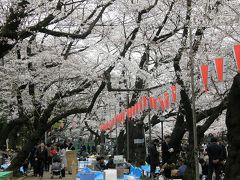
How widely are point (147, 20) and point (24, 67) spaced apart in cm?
653

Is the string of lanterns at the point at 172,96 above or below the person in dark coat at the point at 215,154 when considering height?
above

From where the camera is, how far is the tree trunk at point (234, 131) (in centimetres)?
751

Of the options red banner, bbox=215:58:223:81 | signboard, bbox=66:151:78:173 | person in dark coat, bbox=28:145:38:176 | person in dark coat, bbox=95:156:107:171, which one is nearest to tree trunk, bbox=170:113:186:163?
person in dark coat, bbox=95:156:107:171

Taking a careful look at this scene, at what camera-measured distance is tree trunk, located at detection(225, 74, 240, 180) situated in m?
7.51

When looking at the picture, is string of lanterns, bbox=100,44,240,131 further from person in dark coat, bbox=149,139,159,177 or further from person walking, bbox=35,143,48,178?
person walking, bbox=35,143,48,178

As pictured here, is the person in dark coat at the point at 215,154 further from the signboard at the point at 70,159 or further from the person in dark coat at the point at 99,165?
the signboard at the point at 70,159

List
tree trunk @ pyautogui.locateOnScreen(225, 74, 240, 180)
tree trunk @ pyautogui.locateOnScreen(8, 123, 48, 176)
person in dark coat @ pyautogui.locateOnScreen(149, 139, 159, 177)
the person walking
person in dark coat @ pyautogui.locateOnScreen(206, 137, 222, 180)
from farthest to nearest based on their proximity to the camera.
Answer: the person walking < tree trunk @ pyautogui.locateOnScreen(8, 123, 48, 176) < person in dark coat @ pyautogui.locateOnScreen(149, 139, 159, 177) < person in dark coat @ pyautogui.locateOnScreen(206, 137, 222, 180) < tree trunk @ pyautogui.locateOnScreen(225, 74, 240, 180)

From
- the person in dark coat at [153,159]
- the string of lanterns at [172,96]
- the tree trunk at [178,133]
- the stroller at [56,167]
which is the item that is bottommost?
the stroller at [56,167]

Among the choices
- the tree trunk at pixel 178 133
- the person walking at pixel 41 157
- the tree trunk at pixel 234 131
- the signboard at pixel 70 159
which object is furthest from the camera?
the signboard at pixel 70 159

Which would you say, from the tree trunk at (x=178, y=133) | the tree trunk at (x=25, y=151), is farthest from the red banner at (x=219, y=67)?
the tree trunk at (x=25, y=151)

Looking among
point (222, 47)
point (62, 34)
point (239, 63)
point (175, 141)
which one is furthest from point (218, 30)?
point (239, 63)

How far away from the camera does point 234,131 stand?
7.64 meters

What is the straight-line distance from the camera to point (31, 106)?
22.1 m

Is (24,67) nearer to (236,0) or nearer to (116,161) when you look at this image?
(116,161)
